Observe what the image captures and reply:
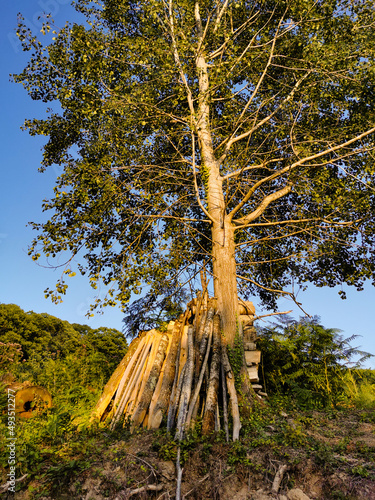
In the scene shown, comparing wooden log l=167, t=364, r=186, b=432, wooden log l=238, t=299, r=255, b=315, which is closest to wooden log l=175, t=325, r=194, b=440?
wooden log l=167, t=364, r=186, b=432

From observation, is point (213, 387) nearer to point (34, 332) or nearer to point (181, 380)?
point (181, 380)

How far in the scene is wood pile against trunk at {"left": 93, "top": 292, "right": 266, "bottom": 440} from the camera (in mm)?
6184

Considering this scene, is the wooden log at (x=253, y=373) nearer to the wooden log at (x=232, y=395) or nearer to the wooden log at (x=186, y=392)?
the wooden log at (x=232, y=395)

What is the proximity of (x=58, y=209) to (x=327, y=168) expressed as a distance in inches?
356

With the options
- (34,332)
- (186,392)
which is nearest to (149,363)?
(186,392)

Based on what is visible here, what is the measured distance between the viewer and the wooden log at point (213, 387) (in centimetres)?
596

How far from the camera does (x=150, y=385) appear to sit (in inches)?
277

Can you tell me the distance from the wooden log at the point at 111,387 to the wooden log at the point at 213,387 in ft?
7.15

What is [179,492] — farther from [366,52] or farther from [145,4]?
[145,4]

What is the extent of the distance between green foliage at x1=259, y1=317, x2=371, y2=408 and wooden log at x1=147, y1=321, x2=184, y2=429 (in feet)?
8.97

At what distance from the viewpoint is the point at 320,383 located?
339 inches

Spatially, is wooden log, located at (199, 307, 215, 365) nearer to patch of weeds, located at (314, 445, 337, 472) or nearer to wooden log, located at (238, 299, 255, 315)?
wooden log, located at (238, 299, 255, 315)

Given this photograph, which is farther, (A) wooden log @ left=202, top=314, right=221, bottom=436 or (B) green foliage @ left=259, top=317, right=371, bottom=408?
(B) green foliage @ left=259, top=317, right=371, bottom=408

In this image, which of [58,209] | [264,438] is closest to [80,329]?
[58,209]
